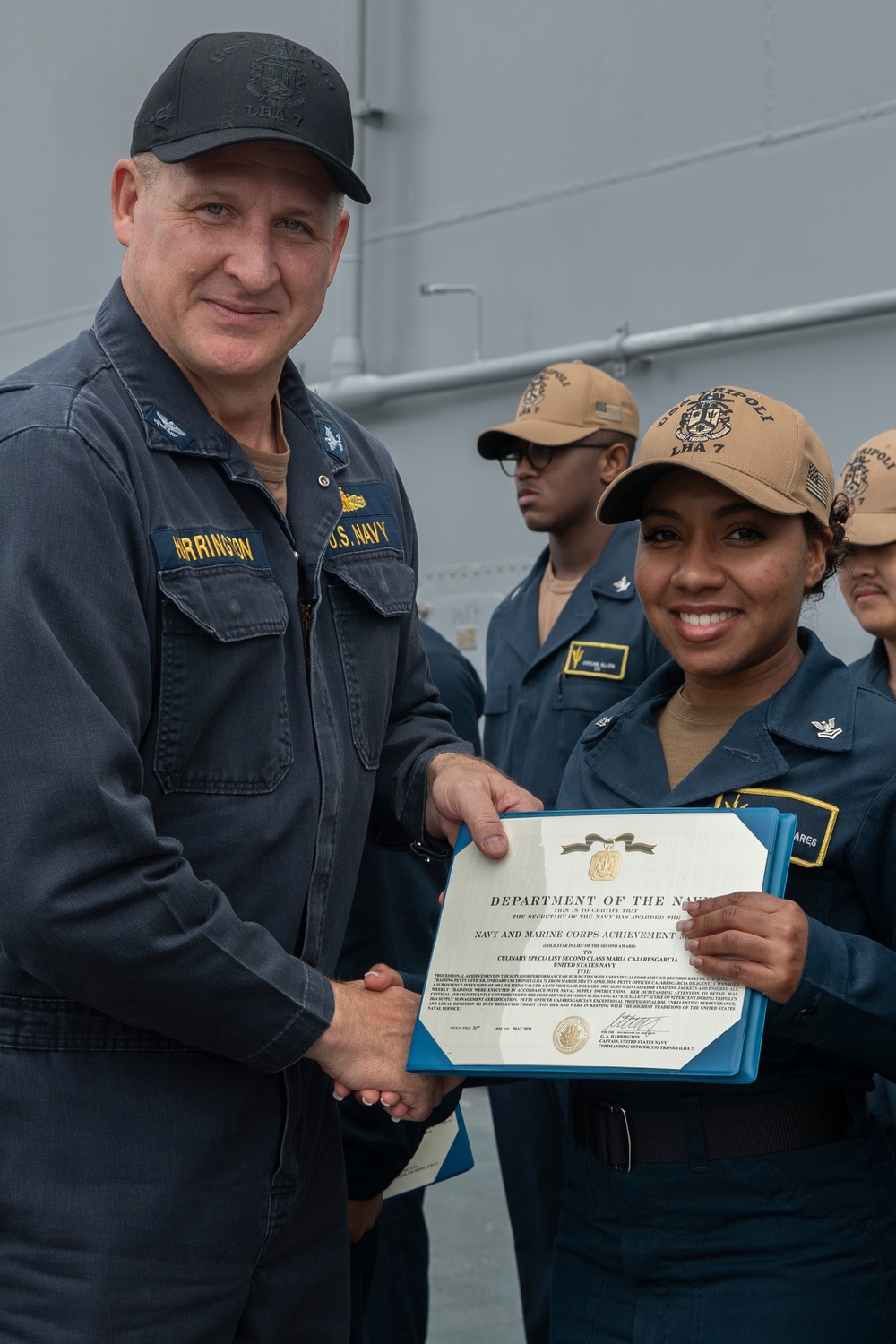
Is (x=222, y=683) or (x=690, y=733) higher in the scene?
(x=222, y=683)

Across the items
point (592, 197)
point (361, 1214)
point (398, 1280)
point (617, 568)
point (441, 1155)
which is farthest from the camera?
point (592, 197)

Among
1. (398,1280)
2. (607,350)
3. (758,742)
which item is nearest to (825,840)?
(758,742)

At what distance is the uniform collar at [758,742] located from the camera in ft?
5.70

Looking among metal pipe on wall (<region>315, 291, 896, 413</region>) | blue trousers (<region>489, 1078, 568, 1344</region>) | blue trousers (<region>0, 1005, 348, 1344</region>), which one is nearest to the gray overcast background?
metal pipe on wall (<region>315, 291, 896, 413</region>)

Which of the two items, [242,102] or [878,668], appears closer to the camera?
[242,102]

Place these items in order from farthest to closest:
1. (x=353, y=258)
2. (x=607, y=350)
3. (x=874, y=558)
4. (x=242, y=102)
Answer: (x=353, y=258)
(x=607, y=350)
(x=874, y=558)
(x=242, y=102)

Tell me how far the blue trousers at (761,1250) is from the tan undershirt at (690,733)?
18.4 inches

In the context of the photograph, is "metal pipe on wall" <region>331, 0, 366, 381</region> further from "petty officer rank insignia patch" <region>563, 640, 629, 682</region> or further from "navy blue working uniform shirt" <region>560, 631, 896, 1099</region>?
"navy blue working uniform shirt" <region>560, 631, 896, 1099</region>

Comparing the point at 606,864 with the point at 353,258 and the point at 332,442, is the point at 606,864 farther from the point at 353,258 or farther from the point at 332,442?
the point at 353,258

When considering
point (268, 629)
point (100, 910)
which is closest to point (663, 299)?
point (268, 629)

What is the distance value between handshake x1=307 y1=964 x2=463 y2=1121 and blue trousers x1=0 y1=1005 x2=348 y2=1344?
91mm

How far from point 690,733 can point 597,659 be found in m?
1.74

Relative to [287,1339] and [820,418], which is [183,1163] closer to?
[287,1339]
